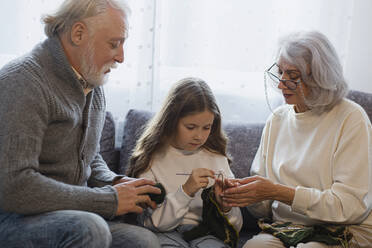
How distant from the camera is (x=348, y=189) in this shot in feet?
5.49

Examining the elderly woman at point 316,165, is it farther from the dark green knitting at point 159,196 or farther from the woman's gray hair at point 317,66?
the dark green knitting at point 159,196

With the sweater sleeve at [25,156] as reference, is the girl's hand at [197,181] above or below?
below

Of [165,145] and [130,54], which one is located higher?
[130,54]

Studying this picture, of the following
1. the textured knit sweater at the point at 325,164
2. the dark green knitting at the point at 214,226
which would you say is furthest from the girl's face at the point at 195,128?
the textured knit sweater at the point at 325,164

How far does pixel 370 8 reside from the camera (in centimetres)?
245

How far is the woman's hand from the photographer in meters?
1.73

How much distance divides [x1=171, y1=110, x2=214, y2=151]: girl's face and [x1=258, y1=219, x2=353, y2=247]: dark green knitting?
1.57ft

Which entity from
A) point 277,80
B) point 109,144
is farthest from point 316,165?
point 109,144

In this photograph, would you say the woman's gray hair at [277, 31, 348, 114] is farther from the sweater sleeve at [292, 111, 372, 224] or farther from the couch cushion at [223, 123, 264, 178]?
the couch cushion at [223, 123, 264, 178]

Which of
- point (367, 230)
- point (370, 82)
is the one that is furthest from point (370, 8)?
point (367, 230)

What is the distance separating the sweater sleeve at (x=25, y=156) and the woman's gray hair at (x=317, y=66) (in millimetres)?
948

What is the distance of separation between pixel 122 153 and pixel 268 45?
987mm

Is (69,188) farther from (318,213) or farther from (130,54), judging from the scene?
(130,54)

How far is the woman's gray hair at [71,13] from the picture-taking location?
1542 millimetres
